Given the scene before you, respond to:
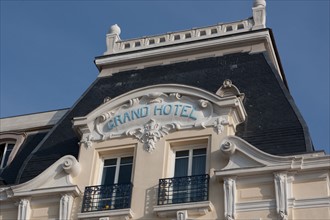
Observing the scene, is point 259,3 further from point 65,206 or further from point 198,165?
point 65,206

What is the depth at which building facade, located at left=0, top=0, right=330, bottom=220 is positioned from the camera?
19.0 metres

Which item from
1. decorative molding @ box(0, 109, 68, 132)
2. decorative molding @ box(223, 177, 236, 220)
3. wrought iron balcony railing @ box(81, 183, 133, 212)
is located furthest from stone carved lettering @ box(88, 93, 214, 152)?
decorative molding @ box(0, 109, 68, 132)

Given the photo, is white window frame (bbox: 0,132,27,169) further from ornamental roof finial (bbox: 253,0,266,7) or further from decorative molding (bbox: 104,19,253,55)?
ornamental roof finial (bbox: 253,0,266,7)

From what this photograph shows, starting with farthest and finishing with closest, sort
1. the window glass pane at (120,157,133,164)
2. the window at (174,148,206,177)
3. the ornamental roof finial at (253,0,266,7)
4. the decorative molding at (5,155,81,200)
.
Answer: the ornamental roof finial at (253,0,266,7), the window glass pane at (120,157,133,164), the decorative molding at (5,155,81,200), the window at (174,148,206,177)

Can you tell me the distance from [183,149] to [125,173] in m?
1.64

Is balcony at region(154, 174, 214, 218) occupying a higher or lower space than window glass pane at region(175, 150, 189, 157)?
lower

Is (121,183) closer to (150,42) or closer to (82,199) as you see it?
(82,199)

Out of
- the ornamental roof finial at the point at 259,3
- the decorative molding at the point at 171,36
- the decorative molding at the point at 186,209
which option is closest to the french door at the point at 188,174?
the decorative molding at the point at 186,209

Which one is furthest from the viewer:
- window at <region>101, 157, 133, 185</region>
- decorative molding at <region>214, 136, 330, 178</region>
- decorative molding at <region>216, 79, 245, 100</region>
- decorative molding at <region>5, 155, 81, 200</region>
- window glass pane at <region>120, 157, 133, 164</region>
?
decorative molding at <region>216, 79, 245, 100</region>

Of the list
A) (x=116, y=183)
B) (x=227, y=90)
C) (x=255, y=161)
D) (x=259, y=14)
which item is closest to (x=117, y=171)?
(x=116, y=183)

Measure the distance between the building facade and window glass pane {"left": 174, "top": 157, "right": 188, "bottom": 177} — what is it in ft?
0.10

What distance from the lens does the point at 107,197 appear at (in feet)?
66.6

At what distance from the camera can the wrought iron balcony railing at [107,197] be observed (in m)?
20.0

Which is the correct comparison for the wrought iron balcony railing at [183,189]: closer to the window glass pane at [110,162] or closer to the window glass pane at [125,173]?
the window glass pane at [125,173]
